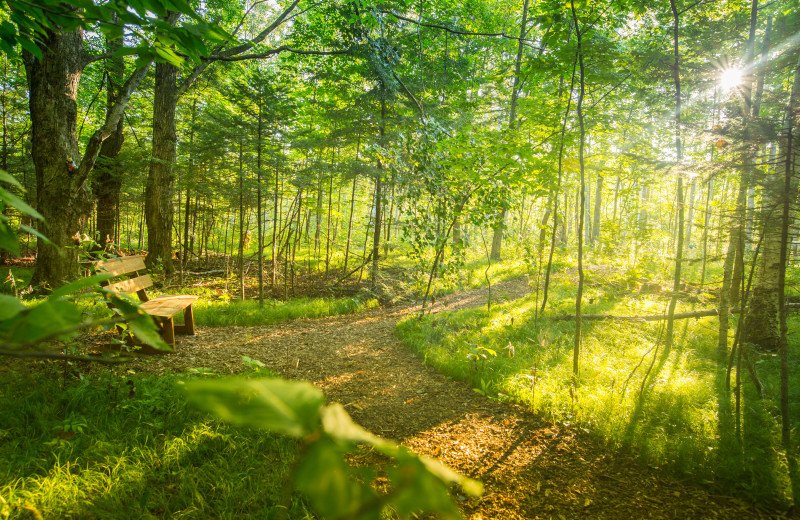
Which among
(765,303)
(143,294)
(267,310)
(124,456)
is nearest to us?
(124,456)

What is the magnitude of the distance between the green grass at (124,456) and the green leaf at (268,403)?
87.7 inches

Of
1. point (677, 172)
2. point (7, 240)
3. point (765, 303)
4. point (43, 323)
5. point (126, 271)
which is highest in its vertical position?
point (677, 172)

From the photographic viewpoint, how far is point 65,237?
5066mm

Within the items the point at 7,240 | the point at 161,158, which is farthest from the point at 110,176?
the point at 7,240

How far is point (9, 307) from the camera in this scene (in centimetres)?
52

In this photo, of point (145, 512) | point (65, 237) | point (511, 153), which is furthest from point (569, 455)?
point (65, 237)

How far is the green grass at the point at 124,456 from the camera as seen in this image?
1.98m

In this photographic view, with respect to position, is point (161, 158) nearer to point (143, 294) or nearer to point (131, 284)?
point (143, 294)

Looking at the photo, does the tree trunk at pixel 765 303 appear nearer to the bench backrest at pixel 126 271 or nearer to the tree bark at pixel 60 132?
the bench backrest at pixel 126 271

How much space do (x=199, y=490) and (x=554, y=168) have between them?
560 centimetres

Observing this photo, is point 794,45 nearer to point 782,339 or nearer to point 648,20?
point 648,20

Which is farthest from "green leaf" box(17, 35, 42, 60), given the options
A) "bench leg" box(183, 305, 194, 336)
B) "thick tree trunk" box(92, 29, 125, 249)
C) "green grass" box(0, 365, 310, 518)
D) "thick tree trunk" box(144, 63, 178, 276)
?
"thick tree trunk" box(92, 29, 125, 249)

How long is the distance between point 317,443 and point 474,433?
322cm

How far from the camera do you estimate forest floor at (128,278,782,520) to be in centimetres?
234
